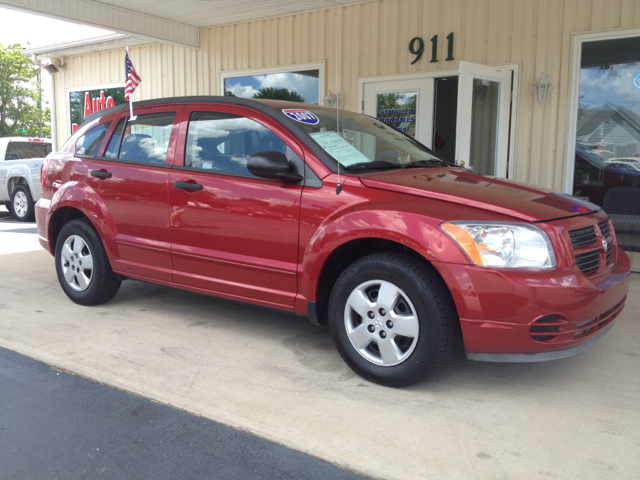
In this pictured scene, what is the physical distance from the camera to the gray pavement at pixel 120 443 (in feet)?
8.27

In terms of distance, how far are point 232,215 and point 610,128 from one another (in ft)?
17.5

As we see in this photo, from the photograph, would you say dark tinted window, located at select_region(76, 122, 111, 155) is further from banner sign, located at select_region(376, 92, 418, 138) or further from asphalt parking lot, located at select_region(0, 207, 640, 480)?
banner sign, located at select_region(376, 92, 418, 138)

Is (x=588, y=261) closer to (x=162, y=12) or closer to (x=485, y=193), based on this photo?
(x=485, y=193)

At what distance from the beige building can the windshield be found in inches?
88.3

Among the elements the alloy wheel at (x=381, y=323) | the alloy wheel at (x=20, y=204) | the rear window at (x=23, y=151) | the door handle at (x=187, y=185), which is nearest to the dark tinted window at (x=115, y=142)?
the door handle at (x=187, y=185)

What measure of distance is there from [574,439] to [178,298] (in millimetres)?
3732

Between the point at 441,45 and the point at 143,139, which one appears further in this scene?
the point at 441,45

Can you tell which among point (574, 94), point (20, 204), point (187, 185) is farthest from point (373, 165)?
point (20, 204)

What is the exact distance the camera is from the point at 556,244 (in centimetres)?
300

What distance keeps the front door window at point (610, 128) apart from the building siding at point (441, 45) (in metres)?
0.22

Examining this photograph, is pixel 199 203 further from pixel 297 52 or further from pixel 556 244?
pixel 297 52

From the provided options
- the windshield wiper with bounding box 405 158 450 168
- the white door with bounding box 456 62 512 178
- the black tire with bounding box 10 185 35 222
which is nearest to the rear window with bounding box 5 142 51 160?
the black tire with bounding box 10 185 35 222

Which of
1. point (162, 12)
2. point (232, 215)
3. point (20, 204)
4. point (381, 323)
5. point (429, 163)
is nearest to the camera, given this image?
point (381, 323)

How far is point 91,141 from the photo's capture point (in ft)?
16.4
